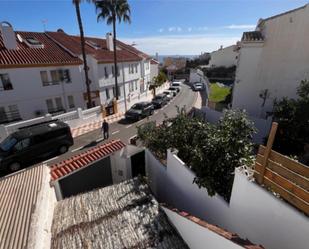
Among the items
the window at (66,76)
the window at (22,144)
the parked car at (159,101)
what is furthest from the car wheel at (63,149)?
the parked car at (159,101)

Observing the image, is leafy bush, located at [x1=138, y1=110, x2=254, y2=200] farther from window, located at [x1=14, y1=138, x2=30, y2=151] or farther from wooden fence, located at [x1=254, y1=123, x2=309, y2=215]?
window, located at [x1=14, y1=138, x2=30, y2=151]

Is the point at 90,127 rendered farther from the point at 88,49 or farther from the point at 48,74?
the point at 88,49

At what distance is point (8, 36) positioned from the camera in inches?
705

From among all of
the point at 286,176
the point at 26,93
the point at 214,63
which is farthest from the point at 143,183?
the point at 214,63

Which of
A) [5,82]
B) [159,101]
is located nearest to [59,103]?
[5,82]

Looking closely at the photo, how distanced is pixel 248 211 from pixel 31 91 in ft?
65.8

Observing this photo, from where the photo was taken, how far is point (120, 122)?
1997 cm

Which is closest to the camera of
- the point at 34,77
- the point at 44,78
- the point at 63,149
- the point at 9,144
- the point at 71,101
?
the point at 9,144

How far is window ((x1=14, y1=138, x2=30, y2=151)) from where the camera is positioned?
11280 millimetres

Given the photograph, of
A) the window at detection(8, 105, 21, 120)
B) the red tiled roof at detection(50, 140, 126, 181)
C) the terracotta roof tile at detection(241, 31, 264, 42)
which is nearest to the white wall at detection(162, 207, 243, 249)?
the red tiled roof at detection(50, 140, 126, 181)

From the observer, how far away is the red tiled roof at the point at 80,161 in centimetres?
748

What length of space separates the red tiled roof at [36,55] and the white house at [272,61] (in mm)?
16322

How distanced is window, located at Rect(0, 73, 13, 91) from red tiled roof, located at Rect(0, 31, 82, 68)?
0.91 metres

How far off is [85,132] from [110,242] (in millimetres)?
13235
